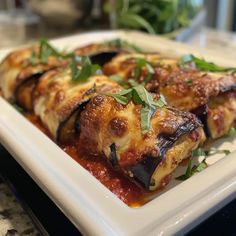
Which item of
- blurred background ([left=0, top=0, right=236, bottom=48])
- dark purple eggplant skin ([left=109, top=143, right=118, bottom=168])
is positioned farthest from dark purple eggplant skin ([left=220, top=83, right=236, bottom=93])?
blurred background ([left=0, top=0, right=236, bottom=48])

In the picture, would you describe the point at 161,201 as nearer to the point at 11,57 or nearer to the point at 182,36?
the point at 11,57

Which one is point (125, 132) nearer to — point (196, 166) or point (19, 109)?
point (196, 166)

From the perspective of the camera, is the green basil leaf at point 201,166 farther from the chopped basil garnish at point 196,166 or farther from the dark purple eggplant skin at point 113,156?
the dark purple eggplant skin at point 113,156

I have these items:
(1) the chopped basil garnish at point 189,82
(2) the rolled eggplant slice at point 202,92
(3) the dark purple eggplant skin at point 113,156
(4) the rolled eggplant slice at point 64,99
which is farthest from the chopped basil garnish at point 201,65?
(3) the dark purple eggplant skin at point 113,156

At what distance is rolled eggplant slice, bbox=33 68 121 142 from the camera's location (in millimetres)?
1165

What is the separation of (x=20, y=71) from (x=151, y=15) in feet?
3.69

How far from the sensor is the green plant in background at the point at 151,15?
227cm

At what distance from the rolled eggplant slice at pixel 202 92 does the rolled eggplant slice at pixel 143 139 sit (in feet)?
0.46

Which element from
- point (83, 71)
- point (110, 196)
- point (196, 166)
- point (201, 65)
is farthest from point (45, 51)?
point (110, 196)

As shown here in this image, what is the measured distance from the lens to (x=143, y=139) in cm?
92

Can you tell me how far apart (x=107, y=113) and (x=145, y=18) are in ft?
4.81

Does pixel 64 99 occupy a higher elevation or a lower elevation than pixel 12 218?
higher

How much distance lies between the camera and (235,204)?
906mm

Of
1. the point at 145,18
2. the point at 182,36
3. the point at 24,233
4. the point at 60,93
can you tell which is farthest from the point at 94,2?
the point at 24,233
